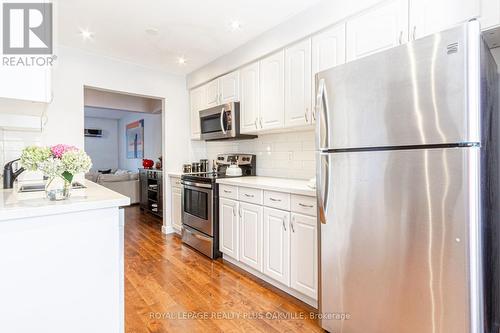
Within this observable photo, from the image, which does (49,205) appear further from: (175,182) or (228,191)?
(175,182)

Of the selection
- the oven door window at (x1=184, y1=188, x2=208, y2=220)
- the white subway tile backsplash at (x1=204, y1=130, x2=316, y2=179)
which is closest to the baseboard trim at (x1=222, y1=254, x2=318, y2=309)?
the oven door window at (x1=184, y1=188, x2=208, y2=220)

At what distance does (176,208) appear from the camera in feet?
12.5

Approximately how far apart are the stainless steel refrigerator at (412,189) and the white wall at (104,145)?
8609 millimetres

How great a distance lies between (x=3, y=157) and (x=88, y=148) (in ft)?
21.1

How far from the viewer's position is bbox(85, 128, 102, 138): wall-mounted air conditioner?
823 cm

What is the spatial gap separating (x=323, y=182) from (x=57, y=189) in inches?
56.8

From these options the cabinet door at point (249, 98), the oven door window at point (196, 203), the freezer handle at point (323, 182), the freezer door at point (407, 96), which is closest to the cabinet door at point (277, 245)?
the freezer handle at point (323, 182)

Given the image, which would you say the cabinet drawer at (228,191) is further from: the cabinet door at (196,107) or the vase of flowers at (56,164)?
the vase of flowers at (56,164)

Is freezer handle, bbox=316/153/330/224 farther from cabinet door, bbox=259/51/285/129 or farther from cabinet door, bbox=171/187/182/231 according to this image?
cabinet door, bbox=171/187/182/231

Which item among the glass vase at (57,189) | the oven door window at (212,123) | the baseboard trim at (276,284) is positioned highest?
the oven door window at (212,123)

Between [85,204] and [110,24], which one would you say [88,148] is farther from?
[85,204]

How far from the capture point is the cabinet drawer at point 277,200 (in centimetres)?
215

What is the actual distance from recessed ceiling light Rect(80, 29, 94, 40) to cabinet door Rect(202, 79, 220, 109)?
1.41 metres

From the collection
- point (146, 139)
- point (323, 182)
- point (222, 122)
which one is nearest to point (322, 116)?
point (323, 182)
